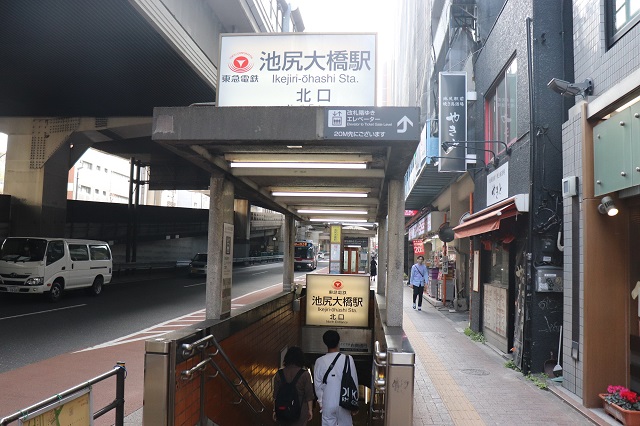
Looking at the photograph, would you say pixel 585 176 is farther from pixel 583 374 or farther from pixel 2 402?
pixel 2 402

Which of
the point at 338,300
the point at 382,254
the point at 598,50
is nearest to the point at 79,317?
the point at 338,300

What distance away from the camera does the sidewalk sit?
651 centimetres

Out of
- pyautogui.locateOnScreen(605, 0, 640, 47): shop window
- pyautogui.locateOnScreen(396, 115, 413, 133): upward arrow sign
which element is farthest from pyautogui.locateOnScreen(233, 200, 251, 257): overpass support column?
pyautogui.locateOnScreen(396, 115, 413, 133): upward arrow sign

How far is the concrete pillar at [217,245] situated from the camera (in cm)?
641

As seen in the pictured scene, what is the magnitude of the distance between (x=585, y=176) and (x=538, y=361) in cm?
334

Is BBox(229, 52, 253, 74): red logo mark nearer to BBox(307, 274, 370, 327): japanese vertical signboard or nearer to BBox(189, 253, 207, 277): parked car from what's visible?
BBox(307, 274, 370, 327): japanese vertical signboard

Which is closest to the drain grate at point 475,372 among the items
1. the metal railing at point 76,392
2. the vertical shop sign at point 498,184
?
the vertical shop sign at point 498,184

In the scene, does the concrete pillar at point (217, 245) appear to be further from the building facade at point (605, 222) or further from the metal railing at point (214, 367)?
the building facade at point (605, 222)

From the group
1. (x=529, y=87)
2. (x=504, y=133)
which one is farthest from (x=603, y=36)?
(x=504, y=133)

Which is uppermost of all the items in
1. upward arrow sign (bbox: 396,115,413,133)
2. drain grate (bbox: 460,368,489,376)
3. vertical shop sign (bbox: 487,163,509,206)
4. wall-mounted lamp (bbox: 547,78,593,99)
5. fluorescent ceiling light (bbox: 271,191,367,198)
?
wall-mounted lamp (bbox: 547,78,593,99)

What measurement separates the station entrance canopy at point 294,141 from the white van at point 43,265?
11.9 m

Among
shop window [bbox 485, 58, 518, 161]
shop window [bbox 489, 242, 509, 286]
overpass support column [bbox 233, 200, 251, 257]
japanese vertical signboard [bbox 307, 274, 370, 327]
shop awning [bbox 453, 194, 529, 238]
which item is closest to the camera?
shop awning [bbox 453, 194, 529, 238]

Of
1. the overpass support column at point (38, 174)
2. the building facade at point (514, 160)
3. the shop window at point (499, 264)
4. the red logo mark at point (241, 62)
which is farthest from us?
the overpass support column at point (38, 174)

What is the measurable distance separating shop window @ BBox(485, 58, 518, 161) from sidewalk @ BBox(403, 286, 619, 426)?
4.51 meters
